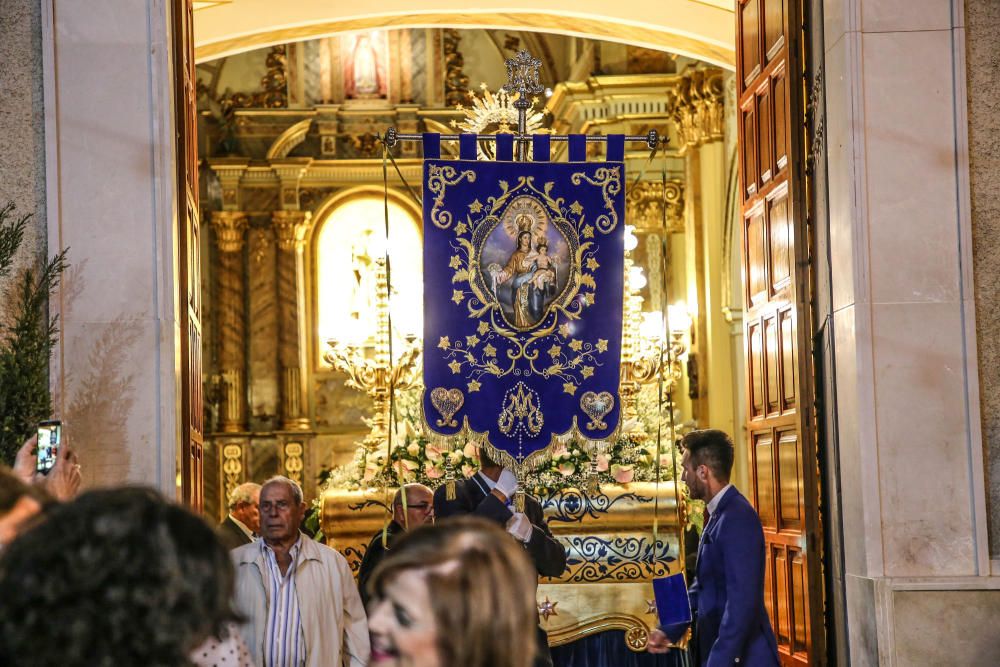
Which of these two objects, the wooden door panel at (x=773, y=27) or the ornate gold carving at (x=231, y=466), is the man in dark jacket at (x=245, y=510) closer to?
the wooden door panel at (x=773, y=27)

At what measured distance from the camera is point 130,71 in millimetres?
6375

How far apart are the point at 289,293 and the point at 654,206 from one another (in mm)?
6531

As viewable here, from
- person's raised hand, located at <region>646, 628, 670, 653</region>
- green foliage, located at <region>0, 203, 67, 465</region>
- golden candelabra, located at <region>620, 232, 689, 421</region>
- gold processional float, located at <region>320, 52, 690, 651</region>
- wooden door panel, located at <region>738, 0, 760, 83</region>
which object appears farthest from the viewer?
golden candelabra, located at <region>620, 232, 689, 421</region>

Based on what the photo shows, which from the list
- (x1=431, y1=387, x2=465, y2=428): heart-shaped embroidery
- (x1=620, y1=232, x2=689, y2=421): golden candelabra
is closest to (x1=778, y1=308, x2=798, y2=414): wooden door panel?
(x1=431, y1=387, x2=465, y2=428): heart-shaped embroidery

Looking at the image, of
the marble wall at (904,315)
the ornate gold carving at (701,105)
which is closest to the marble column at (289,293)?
the ornate gold carving at (701,105)

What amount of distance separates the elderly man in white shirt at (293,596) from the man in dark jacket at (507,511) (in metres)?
0.70

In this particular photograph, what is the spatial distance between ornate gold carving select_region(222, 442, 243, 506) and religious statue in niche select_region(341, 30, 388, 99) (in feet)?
18.7

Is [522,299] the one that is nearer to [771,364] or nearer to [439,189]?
[439,189]

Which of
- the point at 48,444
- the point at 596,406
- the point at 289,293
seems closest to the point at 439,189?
the point at 596,406

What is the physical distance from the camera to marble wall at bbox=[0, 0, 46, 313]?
20.5 feet

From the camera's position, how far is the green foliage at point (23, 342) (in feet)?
17.8

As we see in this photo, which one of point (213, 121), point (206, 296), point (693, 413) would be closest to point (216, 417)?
point (206, 296)

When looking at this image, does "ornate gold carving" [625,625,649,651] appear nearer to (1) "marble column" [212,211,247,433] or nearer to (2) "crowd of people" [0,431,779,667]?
(2) "crowd of people" [0,431,779,667]

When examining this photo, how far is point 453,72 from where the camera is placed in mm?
21984
